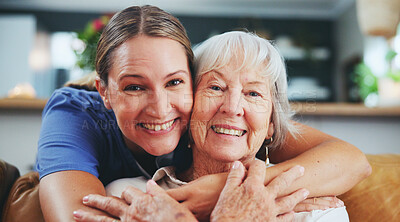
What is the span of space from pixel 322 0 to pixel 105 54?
5.92 meters

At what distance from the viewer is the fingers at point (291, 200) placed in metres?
1.03

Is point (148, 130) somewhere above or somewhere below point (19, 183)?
above

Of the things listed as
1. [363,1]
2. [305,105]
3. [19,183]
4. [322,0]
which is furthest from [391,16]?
[322,0]

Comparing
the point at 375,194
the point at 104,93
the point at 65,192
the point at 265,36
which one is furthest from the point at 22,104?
the point at 265,36

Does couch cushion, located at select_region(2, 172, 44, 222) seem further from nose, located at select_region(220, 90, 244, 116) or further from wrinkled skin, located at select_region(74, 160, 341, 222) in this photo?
nose, located at select_region(220, 90, 244, 116)

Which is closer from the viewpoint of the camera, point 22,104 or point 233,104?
point 233,104

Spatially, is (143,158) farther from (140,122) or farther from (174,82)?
(174,82)

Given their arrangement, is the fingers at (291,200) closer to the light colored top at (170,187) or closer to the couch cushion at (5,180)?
the light colored top at (170,187)

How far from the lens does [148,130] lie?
1.22 meters

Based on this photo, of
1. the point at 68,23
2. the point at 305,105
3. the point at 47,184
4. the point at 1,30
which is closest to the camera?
the point at 47,184

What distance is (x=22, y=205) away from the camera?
1189 millimetres

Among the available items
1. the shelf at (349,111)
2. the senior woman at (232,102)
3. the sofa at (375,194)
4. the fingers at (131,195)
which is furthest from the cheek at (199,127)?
the shelf at (349,111)

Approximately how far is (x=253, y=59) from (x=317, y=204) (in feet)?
1.73

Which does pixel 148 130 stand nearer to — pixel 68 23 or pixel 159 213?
pixel 159 213
